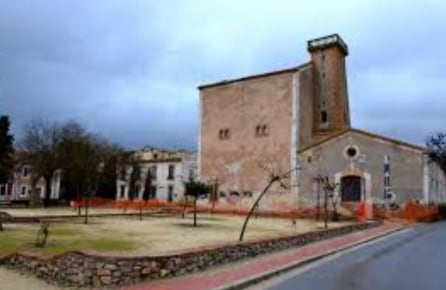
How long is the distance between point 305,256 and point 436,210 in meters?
36.5

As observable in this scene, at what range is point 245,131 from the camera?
214 ft

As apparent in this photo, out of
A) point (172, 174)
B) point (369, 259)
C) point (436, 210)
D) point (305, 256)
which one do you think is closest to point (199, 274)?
point (305, 256)

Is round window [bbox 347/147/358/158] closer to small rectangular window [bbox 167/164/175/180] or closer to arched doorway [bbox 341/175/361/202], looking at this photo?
arched doorway [bbox 341/175/361/202]

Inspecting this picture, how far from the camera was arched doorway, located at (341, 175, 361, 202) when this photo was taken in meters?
56.2

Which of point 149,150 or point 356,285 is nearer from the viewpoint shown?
point 356,285

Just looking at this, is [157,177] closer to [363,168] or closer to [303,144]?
[303,144]

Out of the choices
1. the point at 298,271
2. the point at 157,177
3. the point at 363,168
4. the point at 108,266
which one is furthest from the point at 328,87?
the point at 108,266

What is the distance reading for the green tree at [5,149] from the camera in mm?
56219

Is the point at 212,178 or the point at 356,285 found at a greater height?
the point at 212,178

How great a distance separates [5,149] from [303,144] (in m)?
28.2

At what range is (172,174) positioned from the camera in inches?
3639

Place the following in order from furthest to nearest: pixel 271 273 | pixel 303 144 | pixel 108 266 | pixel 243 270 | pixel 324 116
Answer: pixel 324 116, pixel 303 144, pixel 243 270, pixel 271 273, pixel 108 266

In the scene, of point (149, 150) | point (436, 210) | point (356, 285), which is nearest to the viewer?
point (356, 285)

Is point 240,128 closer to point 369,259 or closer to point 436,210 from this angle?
point 436,210
